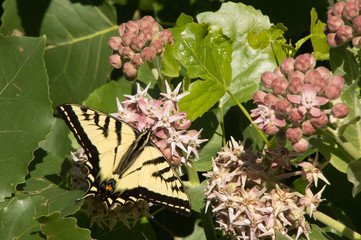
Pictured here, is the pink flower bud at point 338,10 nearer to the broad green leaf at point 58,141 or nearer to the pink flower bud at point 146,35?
the pink flower bud at point 146,35

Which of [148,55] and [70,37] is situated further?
[70,37]

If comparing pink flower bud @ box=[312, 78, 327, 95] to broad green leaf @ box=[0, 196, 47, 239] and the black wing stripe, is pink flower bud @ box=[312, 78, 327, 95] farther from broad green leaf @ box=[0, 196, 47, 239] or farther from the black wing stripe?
broad green leaf @ box=[0, 196, 47, 239]

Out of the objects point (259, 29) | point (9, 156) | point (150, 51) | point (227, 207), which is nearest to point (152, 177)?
point (227, 207)

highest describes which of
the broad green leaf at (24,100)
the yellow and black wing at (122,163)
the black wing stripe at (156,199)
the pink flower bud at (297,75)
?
the pink flower bud at (297,75)

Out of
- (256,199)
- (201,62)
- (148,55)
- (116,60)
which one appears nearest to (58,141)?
(116,60)

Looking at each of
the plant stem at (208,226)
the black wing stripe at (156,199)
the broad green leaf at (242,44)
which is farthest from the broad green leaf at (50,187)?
the broad green leaf at (242,44)

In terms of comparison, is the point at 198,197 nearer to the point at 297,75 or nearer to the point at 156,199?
the point at 156,199

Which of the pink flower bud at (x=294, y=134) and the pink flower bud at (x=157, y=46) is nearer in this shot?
the pink flower bud at (x=294, y=134)

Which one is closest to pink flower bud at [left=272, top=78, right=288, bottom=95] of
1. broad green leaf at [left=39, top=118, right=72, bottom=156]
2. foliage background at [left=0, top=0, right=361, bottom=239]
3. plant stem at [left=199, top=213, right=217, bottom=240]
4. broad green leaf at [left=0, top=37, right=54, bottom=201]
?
foliage background at [left=0, top=0, right=361, bottom=239]
